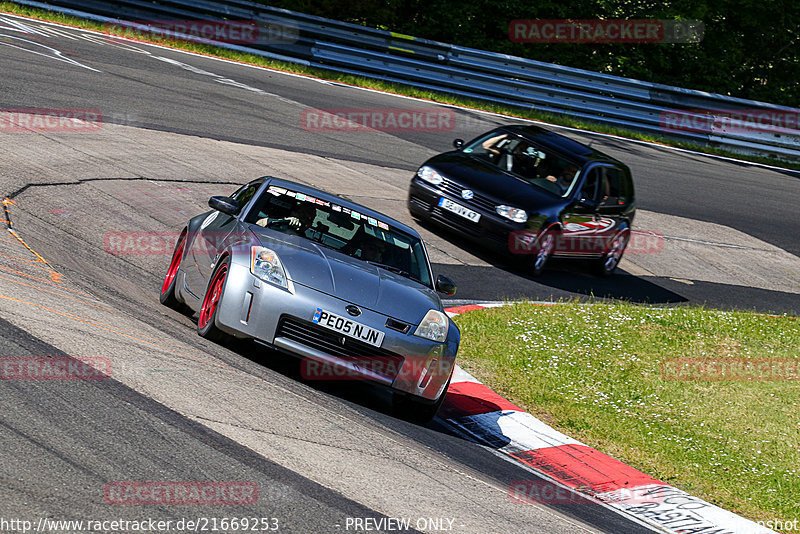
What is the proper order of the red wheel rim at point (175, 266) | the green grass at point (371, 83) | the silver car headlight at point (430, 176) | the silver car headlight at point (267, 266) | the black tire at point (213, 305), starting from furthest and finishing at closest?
the green grass at point (371, 83) < the silver car headlight at point (430, 176) < the red wheel rim at point (175, 266) < the black tire at point (213, 305) < the silver car headlight at point (267, 266)

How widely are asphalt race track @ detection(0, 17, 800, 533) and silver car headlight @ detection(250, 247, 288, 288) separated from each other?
610 millimetres

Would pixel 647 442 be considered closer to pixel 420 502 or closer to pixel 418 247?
pixel 418 247

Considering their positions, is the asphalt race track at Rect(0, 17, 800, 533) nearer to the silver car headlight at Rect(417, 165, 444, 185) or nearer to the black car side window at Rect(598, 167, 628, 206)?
the silver car headlight at Rect(417, 165, 444, 185)

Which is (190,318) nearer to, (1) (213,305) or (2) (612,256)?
(1) (213,305)

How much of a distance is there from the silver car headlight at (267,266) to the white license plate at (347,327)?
343mm

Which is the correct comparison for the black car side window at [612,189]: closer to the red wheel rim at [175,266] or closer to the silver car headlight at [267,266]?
the red wheel rim at [175,266]

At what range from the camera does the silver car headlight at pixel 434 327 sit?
6867mm

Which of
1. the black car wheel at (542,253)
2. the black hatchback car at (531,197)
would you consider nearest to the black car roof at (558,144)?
the black hatchback car at (531,197)

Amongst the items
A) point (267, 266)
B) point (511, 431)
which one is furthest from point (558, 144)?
point (267, 266)

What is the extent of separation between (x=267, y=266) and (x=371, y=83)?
54.6 ft

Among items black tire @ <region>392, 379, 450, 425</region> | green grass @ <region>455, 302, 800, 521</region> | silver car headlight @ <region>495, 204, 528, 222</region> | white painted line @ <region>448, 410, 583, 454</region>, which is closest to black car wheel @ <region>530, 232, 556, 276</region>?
silver car headlight @ <region>495, 204, 528, 222</region>

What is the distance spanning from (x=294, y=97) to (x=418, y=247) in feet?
39.7

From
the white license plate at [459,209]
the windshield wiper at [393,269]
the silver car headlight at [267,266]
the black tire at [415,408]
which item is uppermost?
the silver car headlight at [267,266]

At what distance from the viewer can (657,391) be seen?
9.27m
